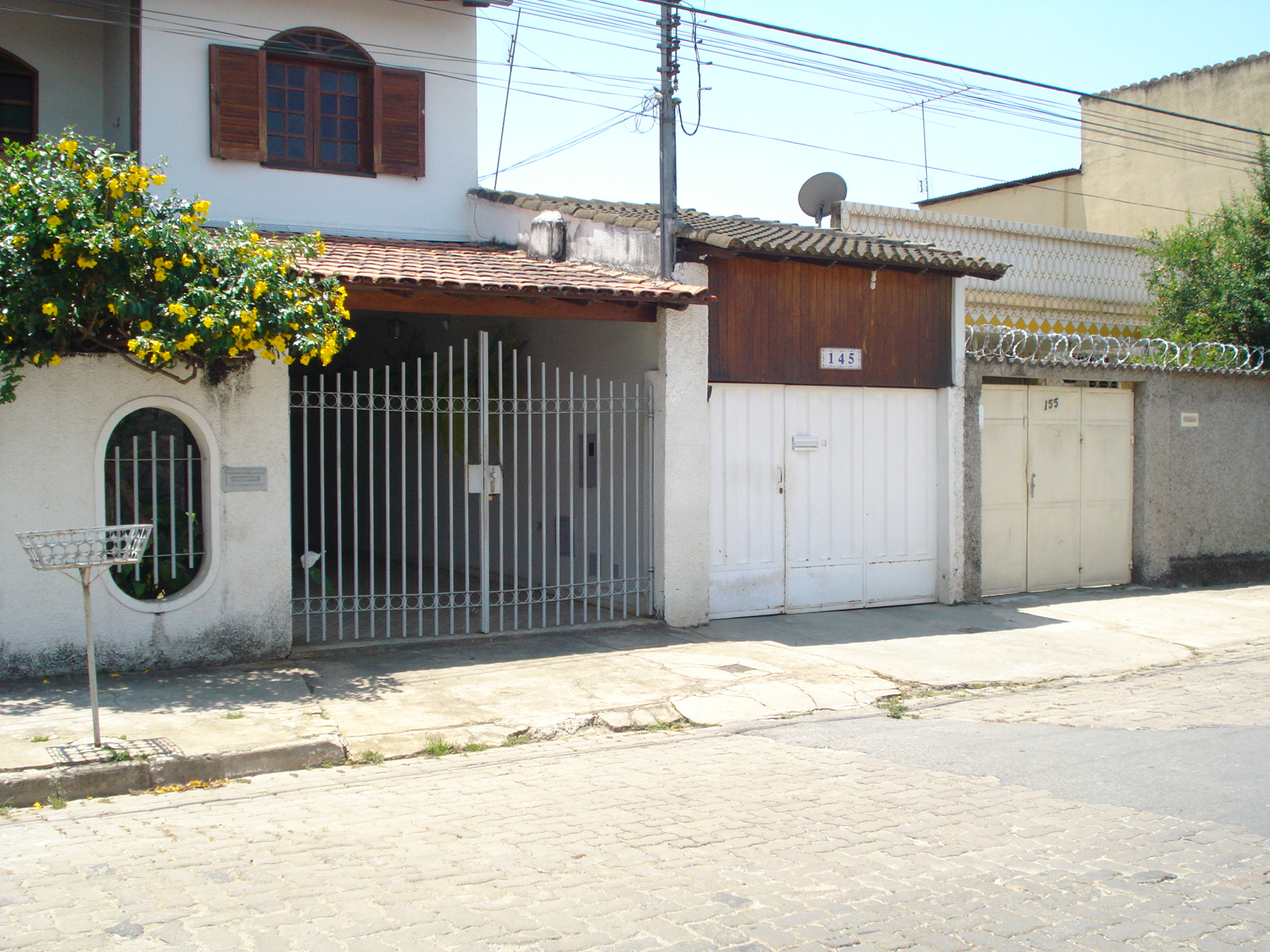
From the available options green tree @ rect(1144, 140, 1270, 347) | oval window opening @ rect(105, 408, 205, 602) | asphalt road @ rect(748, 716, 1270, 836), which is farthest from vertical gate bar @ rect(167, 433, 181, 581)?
green tree @ rect(1144, 140, 1270, 347)

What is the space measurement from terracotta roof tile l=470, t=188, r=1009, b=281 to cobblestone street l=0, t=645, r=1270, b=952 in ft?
17.7

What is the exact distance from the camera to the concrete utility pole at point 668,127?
9.68 m

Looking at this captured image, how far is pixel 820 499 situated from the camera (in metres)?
10.7

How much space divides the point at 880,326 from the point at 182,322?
694 centimetres

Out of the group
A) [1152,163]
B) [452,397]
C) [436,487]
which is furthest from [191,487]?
[1152,163]

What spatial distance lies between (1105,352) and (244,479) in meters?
9.84

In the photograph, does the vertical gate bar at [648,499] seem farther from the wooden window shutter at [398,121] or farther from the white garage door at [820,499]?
the wooden window shutter at [398,121]

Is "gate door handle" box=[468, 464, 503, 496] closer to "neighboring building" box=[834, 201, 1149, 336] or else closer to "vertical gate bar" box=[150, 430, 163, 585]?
"vertical gate bar" box=[150, 430, 163, 585]

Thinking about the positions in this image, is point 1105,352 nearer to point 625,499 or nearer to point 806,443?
point 806,443

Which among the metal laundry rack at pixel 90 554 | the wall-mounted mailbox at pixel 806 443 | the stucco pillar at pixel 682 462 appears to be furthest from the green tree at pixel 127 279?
the wall-mounted mailbox at pixel 806 443

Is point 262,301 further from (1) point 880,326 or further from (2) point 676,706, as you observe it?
(1) point 880,326

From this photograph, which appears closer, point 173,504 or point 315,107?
point 173,504

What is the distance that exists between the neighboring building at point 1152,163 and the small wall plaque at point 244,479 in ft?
53.2

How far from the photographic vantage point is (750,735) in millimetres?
6648
